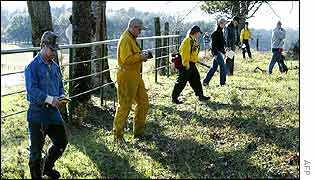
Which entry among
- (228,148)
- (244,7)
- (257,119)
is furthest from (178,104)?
(244,7)

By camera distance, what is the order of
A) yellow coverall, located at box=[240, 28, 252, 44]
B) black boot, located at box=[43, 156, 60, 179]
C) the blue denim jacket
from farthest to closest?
yellow coverall, located at box=[240, 28, 252, 44], black boot, located at box=[43, 156, 60, 179], the blue denim jacket

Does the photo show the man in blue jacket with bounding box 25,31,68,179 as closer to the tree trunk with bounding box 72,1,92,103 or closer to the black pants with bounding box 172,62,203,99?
the tree trunk with bounding box 72,1,92,103

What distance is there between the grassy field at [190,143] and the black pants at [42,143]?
63cm

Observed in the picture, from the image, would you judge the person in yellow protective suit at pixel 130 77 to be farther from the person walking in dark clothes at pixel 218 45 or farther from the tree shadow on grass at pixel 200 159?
the person walking in dark clothes at pixel 218 45

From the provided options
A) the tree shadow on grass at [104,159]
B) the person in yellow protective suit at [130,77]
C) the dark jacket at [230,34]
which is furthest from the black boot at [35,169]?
the dark jacket at [230,34]

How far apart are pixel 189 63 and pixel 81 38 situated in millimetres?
2228

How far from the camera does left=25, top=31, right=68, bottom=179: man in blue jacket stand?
5160 mm

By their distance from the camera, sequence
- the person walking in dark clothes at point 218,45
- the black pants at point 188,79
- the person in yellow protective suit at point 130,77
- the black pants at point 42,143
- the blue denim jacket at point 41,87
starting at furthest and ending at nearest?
the person walking in dark clothes at point 218,45 → the black pants at point 188,79 → the person in yellow protective suit at point 130,77 → the black pants at point 42,143 → the blue denim jacket at point 41,87

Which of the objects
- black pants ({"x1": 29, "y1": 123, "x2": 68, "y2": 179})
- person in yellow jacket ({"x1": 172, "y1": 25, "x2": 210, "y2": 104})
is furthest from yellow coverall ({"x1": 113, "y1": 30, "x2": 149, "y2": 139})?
person in yellow jacket ({"x1": 172, "y1": 25, "x2": 210, "y2": 104})

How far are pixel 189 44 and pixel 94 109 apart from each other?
2319 millimetres

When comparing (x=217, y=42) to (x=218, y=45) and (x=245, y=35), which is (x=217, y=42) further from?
(x=245, y=35)

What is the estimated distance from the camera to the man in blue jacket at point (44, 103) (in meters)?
5.16

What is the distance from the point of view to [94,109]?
384 inches

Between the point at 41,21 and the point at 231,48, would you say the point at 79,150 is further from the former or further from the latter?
the point at 231,48
